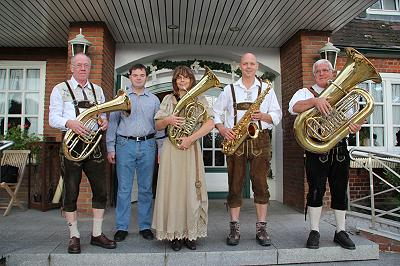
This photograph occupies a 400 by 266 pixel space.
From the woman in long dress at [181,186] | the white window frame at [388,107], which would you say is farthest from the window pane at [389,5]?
the woman in long dress at [181,186]

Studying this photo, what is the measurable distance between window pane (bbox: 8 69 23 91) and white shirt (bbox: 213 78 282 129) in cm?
533

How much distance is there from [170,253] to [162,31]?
13.4 feet

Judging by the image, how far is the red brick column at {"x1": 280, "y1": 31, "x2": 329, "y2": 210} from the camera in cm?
618

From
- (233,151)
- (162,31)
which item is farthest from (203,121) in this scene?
(162,31)

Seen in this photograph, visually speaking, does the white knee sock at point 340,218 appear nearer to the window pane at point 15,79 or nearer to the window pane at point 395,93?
the window pane at point 395,93

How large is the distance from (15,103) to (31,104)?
14.0 inches

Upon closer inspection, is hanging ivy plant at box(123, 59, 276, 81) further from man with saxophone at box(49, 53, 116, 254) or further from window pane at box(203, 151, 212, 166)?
man with saxophone at box(49, 53, 116, 254)

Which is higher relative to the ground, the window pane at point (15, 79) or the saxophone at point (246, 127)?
the window pane at point (15, 79)

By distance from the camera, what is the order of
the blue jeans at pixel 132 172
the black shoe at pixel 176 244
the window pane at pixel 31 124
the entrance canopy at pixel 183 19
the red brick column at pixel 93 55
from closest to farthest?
1. the black shoe at pixel 176 244
2. the blue jeans at pixel 132 172
3. the entrance canopy at pixel 183 19
4. the red brick column at pixel 93 55
5. the window pane at pixel 31 124

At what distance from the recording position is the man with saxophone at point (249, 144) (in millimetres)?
3863

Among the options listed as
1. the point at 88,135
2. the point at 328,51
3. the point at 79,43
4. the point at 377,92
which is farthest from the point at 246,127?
the point at 377,92

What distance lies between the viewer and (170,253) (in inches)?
143

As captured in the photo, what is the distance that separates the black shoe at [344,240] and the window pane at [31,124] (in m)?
6.12

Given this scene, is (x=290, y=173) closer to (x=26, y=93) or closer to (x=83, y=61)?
(x=83, y=61)
